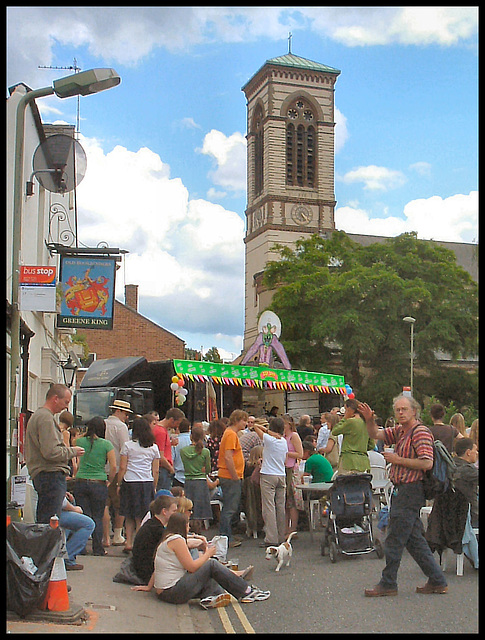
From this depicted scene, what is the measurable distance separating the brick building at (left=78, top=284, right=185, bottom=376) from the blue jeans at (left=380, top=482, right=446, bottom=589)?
39.9m

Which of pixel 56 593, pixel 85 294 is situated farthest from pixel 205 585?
pixel 85 294

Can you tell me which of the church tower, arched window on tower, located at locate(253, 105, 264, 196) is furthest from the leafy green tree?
arched window on tower, located at locate(253, 105, 264, 196)

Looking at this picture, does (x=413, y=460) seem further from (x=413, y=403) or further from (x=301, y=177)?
(x=301, y=177)

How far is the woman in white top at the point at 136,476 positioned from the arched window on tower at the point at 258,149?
65.4 m

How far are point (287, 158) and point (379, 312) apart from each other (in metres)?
31.2

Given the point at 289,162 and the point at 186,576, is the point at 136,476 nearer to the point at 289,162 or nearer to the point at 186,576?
the point at 186,576

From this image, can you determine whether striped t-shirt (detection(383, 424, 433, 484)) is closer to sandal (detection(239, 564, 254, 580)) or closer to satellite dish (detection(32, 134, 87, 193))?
sandal (detection(239, 564, 254, 580))

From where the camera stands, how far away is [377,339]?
4572 centimetres

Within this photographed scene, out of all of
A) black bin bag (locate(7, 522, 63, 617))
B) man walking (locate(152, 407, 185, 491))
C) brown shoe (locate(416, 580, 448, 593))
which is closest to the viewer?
black bin bag (locate(7, 522, 63, 617))

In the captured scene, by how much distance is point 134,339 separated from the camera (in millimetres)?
47656

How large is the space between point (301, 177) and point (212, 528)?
63362mm

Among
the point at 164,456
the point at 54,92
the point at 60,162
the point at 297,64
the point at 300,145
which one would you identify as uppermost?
the point at 297,64

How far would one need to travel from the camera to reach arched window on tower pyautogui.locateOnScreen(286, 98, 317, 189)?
73.4 metres
